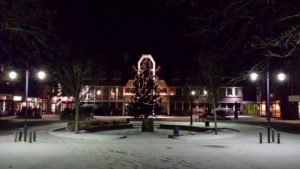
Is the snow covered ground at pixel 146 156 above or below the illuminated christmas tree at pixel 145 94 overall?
below

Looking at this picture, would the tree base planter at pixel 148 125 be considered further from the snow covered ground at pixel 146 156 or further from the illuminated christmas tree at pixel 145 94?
the snow covered ground at pixel 146 156

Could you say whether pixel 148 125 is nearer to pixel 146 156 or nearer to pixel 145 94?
pixel 145 94

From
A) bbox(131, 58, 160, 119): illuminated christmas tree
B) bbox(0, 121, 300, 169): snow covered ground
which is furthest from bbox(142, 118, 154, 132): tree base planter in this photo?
bbox(0, 121, 300, 169): snow covered ground

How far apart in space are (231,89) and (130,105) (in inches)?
1631

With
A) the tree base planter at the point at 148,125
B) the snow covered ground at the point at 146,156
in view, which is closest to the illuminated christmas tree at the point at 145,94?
the tree base planter at the point at 148,125

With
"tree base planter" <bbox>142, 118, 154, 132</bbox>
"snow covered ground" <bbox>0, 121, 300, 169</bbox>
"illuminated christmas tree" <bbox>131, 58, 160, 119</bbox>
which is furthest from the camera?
"illuminated christmas tree" <bbox>131, 58, 160, 119</bbox>

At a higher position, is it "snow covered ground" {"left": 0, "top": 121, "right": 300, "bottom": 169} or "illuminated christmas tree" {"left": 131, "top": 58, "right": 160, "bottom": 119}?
"illuminated christmas tree" {"left": 131, "top": 58, "right": 160, "bottom": 119}

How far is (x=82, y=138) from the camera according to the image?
2255 cm

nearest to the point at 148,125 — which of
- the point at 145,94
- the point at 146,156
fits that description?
the point at 145,94

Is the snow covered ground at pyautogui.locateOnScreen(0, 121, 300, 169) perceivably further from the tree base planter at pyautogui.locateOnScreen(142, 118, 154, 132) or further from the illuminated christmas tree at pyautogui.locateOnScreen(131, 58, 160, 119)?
the illuminated christmas tree at pyautogui.locateOnScreen(131, 58, 160, 119)

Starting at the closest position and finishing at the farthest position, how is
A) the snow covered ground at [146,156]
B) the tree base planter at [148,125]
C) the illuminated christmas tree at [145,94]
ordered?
1. the snow covered ground at [146,156]
2. the tree base planter at [148,125]
3. the illuminated christmas tree at [145,94]

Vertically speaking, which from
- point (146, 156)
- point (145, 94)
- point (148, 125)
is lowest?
point (146, 156)

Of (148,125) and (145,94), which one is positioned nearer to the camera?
(148,125)

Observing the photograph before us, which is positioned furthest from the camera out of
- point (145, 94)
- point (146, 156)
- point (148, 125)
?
point (145, 94)
